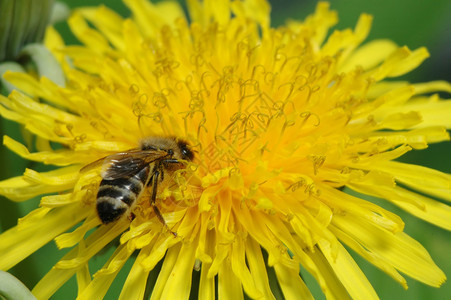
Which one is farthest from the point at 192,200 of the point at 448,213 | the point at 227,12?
the point at 227,12

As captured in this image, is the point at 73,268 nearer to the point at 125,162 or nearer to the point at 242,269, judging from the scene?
the point at 125,162

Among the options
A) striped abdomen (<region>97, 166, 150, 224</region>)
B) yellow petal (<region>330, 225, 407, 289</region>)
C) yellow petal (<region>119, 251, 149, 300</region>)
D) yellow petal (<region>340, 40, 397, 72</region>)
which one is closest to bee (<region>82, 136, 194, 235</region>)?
striped abdomen (<region>97, 166, 150, 224</region>)

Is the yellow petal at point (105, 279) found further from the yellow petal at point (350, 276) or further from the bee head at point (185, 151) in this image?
the yellow petal at point (350, 276)

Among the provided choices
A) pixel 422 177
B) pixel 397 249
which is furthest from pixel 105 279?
pixel 422 177

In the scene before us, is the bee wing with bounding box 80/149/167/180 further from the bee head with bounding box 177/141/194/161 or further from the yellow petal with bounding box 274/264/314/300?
the yellow petal with bounding box 274/264/314/300

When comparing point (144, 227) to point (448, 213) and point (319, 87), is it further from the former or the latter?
point (448, 213)

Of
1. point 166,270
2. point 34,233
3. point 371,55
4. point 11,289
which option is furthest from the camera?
point 371,55

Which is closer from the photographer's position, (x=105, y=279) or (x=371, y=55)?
(x=105, y=279)
